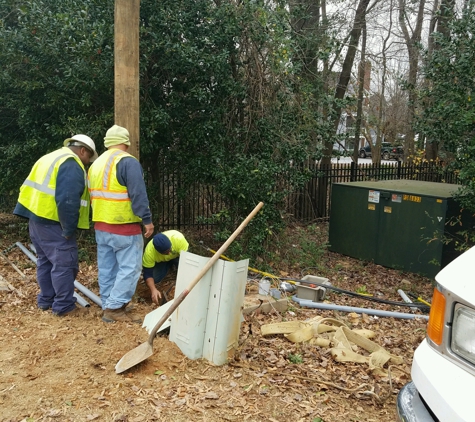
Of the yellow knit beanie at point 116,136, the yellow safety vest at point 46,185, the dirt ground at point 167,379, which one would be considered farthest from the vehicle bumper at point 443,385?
the yellow safety vest at point 46,185

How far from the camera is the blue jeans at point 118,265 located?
4.69 m

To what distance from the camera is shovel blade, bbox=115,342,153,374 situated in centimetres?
357

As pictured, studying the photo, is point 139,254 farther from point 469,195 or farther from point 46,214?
point 469,195

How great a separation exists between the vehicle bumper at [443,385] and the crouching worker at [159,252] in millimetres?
3331

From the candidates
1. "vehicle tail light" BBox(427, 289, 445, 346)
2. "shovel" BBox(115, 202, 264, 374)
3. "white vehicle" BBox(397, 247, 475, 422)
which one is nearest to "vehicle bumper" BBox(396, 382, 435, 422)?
"white vehicle" BBox(397, 247, 475, 422)

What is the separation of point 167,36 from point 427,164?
1201 cm

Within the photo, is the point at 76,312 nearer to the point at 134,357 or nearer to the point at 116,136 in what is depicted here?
the point at 134,357

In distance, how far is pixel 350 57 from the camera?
13.7 metres

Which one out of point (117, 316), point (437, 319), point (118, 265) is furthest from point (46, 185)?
point (437, 319)

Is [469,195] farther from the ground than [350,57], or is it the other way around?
[350,57]

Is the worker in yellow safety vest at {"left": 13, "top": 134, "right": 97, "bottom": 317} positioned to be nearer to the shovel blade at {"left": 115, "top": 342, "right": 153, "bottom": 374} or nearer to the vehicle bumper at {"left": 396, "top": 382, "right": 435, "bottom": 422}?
the shovel blade at {"left": 115, "top": 342, "right": 153, "bottom": 374}

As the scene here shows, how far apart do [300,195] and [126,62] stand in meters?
7.81

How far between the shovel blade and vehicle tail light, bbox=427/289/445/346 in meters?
2.14

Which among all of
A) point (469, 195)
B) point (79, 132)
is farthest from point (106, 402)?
point (469, 195)
